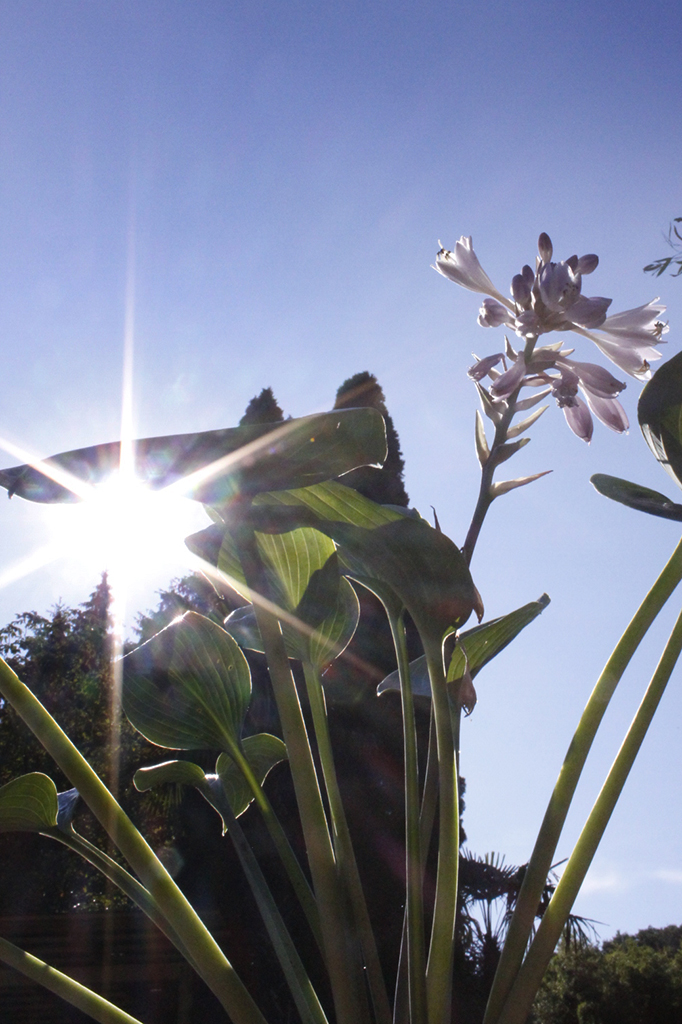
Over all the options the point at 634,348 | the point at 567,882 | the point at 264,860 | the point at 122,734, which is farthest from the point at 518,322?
the point at 122,734

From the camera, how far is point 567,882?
458 millimetres

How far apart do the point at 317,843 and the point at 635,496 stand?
0.33 metres

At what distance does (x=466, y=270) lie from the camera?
0.74 m

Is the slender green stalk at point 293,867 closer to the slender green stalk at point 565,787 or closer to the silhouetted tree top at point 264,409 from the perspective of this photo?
the slender green stalk at point 565,787

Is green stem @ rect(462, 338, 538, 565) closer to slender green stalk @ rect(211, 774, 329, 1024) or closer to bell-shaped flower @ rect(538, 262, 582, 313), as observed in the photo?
bell-shaped flower @ rect(538, 262, 582, 313)

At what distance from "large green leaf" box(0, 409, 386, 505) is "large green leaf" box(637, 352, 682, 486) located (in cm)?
20

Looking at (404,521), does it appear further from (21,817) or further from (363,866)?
(363,866)

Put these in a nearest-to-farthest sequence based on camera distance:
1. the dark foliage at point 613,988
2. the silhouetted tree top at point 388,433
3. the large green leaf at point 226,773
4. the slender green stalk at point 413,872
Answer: the slender green stalk at point 413,872
the large green leaf at point 226,773
the silhouetted tree top at point 388,433
the dark foliage at point 613,988

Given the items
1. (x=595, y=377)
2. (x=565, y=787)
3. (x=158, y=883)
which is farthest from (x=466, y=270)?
(x=158, y=883)

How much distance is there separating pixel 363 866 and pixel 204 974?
5257 mm

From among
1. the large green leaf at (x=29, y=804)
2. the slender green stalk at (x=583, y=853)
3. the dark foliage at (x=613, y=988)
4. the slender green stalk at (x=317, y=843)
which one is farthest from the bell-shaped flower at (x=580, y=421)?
the dark foliage at (x=613, y=988)

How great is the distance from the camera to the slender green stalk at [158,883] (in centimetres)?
44

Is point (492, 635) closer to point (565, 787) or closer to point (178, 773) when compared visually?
point (565, 787)

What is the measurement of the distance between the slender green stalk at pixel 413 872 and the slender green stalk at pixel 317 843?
4 centimetres
